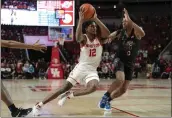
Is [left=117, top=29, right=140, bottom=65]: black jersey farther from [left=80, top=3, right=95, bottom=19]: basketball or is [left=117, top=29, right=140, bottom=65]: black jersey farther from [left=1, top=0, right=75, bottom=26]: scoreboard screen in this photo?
[left=1, top=0, right=75, bottom=26]: scoreboard screen

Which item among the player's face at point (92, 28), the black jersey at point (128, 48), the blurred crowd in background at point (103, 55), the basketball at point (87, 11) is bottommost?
the blurred crowd in background at point (103, 55)

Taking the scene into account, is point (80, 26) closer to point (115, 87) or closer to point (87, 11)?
point (87, 11)

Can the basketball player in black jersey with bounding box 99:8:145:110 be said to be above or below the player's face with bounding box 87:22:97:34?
below

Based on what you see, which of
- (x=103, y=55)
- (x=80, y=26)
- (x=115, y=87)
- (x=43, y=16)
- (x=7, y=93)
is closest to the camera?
(x=7, y=93)

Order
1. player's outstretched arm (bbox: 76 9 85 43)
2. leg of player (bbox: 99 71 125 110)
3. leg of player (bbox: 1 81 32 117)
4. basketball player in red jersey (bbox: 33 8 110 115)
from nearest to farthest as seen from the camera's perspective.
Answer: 1. leg of player (bbox: 1 81 32 117)
2. player's outstretched arm (bbox: 76 9 85 43)
3. basketball player in red jersey (bbox: 33 8 110 115)
4. leg of player (bbox: 99 71 125 110)

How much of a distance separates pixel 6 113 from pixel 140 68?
16.8 metres

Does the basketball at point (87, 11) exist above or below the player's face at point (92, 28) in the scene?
above

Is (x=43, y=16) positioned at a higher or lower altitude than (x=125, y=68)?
higher

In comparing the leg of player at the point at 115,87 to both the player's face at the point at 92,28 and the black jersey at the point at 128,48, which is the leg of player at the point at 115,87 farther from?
the player's face at the point at 92,28

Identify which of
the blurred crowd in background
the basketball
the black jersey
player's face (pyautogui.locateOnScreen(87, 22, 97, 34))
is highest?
the basketball

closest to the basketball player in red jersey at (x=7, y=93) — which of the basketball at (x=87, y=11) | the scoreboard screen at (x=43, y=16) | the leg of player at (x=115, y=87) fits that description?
the basketball at (x=87, y=11)

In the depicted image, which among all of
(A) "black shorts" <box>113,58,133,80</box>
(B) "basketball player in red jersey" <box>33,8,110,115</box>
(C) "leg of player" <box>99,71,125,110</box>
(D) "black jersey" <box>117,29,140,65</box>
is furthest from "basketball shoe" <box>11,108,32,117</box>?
(D) "black jersey" <box>117,29,140,65</box>

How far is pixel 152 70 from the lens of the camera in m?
21.6

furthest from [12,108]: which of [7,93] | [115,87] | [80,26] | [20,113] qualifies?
[115,87]
